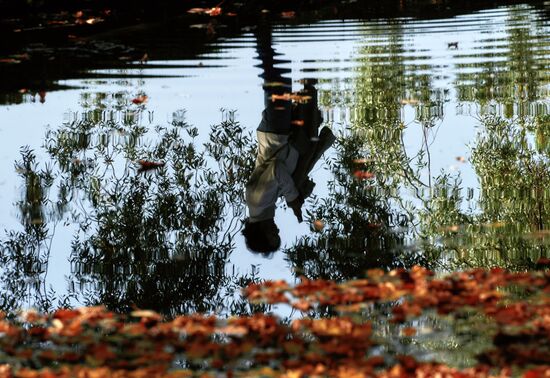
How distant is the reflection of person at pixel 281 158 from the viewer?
629 centimetres

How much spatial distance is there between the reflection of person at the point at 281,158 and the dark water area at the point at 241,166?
0.27 feet

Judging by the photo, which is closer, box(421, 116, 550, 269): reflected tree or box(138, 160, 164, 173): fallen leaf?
box(421, 116, 550, 269): reflected tree

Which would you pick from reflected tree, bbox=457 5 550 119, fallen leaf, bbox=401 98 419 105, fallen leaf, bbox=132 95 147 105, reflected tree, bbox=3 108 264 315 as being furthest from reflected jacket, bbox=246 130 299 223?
reflected tree, bbox=457 5 550 119

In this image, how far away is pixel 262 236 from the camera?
6.17m

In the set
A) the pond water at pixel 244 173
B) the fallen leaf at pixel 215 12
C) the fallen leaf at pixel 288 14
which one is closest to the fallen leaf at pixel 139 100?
the pond water at pixel 244 173

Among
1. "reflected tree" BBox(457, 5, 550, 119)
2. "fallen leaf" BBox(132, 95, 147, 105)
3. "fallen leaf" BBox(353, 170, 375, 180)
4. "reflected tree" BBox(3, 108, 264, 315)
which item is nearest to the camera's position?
"reflected tree" BBox(3, 108, 264, 315)

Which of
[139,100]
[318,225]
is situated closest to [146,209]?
[318,225]

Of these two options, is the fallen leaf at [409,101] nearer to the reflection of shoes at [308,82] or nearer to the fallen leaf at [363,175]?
the reflection of shoes at [308,82]

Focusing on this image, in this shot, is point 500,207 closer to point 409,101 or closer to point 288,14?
point 409,101

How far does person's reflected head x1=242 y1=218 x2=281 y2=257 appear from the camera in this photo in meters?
5.91

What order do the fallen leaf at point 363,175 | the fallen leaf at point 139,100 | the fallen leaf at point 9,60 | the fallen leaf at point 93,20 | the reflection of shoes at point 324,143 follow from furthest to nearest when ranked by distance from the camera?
the fallen leaf at point 93,20, the fallen leaf at point 9,60, the fallen leaf at point 139,100, the reflection of shoes at point 324,143, the fallen leaf at point 363,175

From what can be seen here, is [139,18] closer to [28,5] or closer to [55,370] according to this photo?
[28,5]

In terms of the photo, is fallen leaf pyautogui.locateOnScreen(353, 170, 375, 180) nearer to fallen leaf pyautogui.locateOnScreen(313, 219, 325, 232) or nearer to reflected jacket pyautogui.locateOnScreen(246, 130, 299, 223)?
reflected jacket pyautogui.locateOnScreen(246, 130, 299, 223)

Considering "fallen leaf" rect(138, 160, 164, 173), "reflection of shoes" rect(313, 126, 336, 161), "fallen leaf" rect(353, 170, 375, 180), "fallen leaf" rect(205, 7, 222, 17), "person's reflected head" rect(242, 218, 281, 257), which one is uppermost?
"fallen leaf" rect(205, 7, 222, 17)
